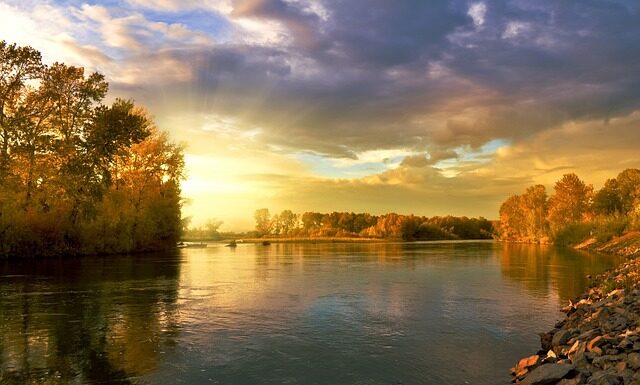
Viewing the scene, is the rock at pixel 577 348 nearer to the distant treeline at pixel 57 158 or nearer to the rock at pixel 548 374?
the rock at pixel 548 374

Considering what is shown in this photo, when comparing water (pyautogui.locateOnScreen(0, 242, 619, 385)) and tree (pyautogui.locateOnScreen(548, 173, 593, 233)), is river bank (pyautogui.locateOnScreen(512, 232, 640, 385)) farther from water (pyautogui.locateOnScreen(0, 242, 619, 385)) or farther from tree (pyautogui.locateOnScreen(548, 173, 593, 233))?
tree (pyautogui.locateOnScreen(548, 173, 593, 233))

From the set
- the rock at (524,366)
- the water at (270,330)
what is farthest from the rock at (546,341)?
the rock at (524,366)

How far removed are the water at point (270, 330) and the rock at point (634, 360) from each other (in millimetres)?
3705

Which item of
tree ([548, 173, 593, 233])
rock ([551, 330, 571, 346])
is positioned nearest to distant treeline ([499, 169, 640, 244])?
tree ([548, 173, 593, 233])

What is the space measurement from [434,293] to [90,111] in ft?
180

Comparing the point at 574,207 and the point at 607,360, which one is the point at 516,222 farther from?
the point at 607,360

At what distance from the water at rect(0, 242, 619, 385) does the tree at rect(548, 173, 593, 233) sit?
123m

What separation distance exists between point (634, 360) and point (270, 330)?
13142mm

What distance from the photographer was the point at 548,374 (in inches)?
485

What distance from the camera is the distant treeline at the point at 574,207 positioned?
117312 millimetres

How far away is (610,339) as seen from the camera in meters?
14.0

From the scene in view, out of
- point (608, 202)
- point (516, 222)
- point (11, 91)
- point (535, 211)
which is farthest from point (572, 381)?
point (516, 222)

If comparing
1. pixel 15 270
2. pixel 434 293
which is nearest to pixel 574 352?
pixel 434 293

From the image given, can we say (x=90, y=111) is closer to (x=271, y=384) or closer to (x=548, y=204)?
(x=271, y=384)
